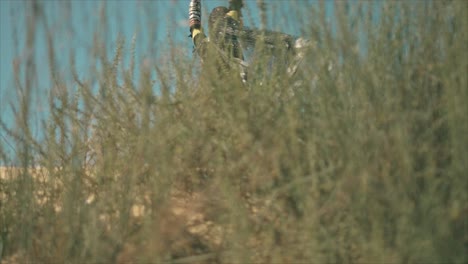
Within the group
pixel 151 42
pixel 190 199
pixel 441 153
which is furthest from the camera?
pixel 190 199

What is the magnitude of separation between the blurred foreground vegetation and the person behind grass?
2.9 inches

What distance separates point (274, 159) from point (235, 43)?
1444 mm

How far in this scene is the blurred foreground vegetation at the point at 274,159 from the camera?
64.4 inches

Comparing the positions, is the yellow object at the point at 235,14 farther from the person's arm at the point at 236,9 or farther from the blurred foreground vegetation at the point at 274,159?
the blurred foreground vegetation at the point at 274,159

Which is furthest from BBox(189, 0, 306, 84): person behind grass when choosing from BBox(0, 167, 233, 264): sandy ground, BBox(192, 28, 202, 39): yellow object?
BBox(0, 167, 233, 264): sandy ground

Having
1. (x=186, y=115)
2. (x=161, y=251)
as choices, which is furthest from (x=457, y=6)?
(x=161, y=251)

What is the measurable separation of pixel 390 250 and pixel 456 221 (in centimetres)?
20

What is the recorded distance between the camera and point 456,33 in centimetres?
191

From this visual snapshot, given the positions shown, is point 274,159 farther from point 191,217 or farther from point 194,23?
point 194,23

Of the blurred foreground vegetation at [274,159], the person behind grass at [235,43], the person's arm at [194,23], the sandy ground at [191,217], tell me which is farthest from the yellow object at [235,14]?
the sandy ground at [191,217]

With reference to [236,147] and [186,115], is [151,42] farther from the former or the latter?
[236,147]

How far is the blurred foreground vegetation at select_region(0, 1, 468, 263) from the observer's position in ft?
5.37

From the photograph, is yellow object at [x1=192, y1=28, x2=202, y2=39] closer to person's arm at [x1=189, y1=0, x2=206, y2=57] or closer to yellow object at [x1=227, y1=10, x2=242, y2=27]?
person's arm at [x1=189, y1=0, x2=206, y2=57]

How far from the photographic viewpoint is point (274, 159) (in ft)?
5.89
